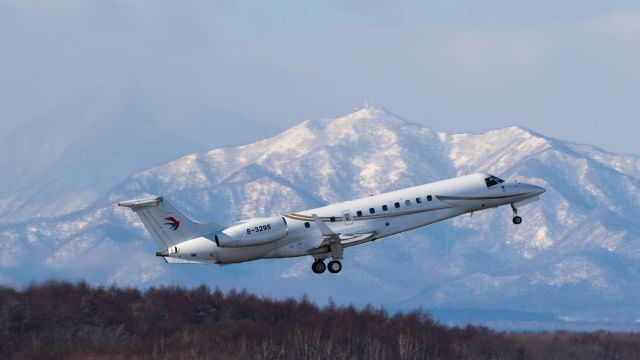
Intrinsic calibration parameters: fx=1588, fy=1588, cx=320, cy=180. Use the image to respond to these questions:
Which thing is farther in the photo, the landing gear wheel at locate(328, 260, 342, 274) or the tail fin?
the landing gear wheel at locate(328, 260, 342, 274)

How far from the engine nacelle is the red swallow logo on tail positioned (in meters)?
2.16

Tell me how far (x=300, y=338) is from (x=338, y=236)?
37.4 m

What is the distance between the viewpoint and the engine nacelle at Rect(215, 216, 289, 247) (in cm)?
8062

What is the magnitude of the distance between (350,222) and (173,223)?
9101 millimetres

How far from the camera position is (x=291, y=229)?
81.8 m

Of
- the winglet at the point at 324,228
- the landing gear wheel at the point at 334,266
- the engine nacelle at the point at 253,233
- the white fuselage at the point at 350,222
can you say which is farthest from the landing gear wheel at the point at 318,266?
the engine nacelle at the point at 253,233

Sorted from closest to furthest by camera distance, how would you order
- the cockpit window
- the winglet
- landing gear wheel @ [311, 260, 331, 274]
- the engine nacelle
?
A: 1. the engine nacelle
2. the winglet
3. landing gear wheel @ [311, 260, 331, 274]
4. the cockpit window

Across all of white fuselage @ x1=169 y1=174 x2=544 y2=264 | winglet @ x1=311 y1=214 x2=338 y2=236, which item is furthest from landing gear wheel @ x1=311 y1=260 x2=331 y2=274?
winglet @ x1=311 y1=214 x2=338 y2=236

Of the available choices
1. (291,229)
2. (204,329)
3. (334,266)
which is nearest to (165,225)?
(291,229)

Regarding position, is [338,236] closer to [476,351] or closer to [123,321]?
[123,321]

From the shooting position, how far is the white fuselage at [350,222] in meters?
81.1

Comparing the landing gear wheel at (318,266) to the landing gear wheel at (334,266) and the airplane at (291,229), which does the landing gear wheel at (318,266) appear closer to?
the airplane at (291,229)

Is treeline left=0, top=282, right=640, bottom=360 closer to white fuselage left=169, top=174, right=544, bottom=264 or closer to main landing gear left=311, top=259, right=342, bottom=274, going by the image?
white fuselage left=169, top=174, right=544, bottom=264

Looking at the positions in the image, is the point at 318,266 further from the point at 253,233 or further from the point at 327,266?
the point at 253,233
